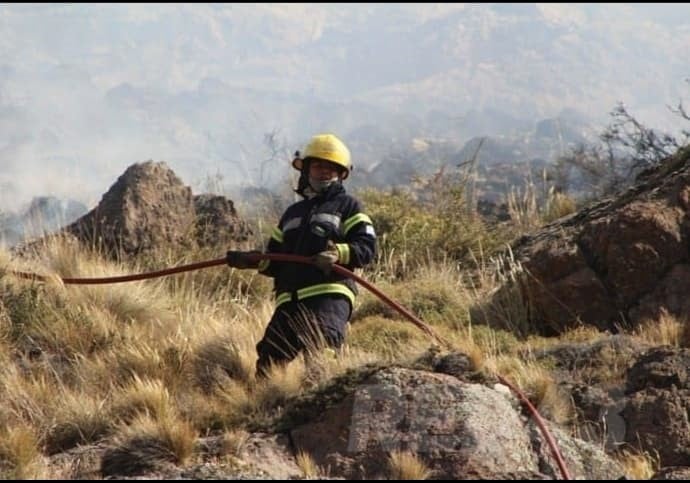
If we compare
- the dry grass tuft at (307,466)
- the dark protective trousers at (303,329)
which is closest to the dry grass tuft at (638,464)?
the dry grass tuft at (307,466)

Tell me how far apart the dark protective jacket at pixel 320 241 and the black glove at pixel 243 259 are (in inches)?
4.5

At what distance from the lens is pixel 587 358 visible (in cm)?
629

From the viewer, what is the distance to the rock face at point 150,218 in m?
10.4

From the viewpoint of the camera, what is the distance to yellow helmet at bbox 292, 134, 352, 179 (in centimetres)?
670

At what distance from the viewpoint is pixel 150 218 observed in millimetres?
10602

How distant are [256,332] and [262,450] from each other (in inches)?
93.6

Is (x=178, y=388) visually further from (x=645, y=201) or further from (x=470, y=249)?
(x=470, y=249)

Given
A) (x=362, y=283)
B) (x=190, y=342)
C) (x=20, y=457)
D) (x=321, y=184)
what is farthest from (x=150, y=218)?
(x=20, y=457)

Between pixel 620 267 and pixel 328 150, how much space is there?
101 inches

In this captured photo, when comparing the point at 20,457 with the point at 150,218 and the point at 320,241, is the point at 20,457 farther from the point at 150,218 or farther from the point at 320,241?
the point at 150,218

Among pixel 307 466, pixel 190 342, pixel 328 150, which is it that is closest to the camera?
pixel 307 466

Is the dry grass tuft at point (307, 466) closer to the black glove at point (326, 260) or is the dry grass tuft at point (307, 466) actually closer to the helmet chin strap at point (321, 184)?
the black glove at point (326, 260)

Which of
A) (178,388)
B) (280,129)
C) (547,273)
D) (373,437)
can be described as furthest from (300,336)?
(280,129)

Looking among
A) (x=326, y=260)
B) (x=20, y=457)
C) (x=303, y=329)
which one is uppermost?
(x=326, y=260)
